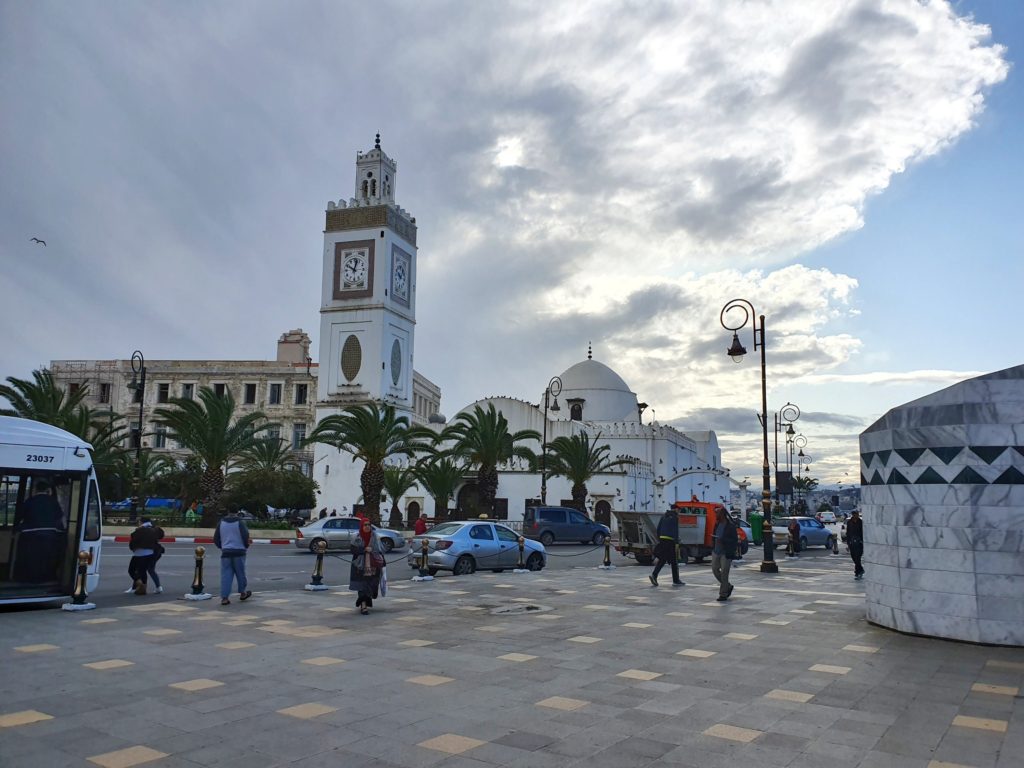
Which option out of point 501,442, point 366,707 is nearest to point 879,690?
point 366,707

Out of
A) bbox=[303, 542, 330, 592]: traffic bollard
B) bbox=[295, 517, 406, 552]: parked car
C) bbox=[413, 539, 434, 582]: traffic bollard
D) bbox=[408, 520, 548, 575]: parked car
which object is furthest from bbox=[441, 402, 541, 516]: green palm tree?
bbox=[303, 542, 330, 592]: traffic bollard

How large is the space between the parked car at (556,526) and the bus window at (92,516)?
21602 millimetres

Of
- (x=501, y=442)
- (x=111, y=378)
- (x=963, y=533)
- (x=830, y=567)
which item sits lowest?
(x=830, y=567)

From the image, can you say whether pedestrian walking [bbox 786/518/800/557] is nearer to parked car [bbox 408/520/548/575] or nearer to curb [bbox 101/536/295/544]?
parked car [bbox 408/520/548/575]

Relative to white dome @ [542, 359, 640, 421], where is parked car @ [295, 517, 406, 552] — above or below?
below

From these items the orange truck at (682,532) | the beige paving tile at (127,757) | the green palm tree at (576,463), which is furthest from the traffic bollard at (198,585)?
the green palm tree at (576,463)

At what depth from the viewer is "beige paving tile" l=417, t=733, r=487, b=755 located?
5.52 m

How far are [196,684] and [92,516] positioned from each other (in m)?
7.08

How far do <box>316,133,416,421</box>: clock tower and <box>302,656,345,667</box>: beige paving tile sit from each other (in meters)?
46.7

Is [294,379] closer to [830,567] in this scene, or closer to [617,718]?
[830,567]

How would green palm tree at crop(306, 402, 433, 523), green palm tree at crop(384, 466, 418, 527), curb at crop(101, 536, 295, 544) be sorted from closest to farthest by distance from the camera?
1. curb at crop(101, 536, 295, 544)
2. green palm tree at crop(306, 402, 433, 523)
3. green palm tree at crop(384, 466, 418, 527)

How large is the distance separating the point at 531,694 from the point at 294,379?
60419 millimetres

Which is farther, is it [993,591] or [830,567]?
[830,567]

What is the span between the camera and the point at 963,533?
986cm
